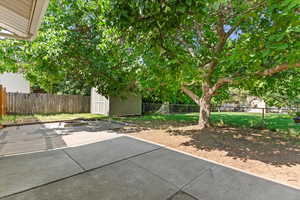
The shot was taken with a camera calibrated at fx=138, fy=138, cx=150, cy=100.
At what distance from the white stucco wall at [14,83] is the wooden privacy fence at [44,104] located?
634 cm

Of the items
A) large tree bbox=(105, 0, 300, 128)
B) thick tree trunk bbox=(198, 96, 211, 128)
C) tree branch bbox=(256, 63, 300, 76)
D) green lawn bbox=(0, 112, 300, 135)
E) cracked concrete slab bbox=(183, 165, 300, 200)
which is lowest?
cracked concrete slab bbox=(183, 165, 300, 200)

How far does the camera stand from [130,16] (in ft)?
6.37

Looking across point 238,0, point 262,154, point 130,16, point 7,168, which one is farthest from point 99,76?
point 262,154

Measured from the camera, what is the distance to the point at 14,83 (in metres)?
13.9

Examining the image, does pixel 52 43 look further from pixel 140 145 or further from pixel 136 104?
pixel 136 104

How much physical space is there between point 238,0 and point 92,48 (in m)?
5.69

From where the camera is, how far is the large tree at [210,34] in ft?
6.26

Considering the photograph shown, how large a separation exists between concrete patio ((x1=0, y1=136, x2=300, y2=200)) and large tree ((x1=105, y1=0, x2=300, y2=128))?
224 cm

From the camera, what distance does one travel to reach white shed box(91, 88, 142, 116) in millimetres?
10789

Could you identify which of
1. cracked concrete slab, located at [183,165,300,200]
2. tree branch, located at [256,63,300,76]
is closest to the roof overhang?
cracked concrete slab, located at [183,165,300,200]

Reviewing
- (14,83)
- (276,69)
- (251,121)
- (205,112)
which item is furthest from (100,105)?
(276,69)

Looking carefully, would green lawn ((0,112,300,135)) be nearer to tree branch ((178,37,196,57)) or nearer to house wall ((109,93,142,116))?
house wall ((109,93,142,116))

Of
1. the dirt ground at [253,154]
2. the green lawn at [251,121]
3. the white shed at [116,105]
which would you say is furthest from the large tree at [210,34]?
the white shed at [116,105]

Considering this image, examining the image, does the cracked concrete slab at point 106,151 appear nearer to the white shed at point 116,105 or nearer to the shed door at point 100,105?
the white shed at point 116,105
